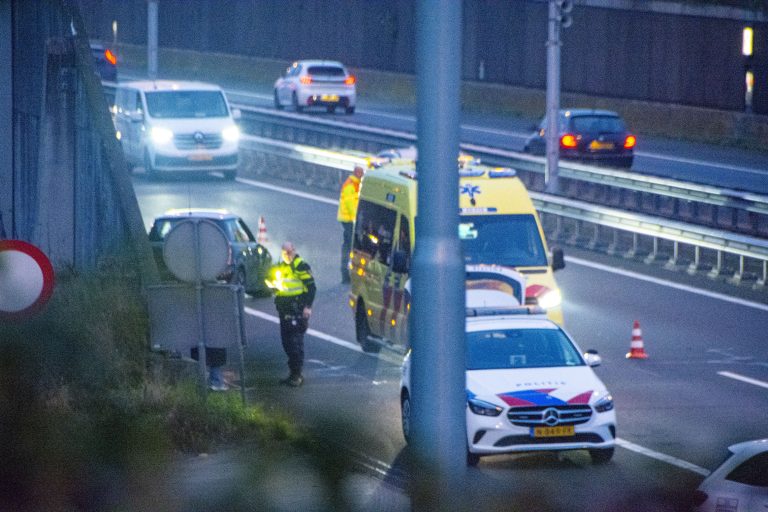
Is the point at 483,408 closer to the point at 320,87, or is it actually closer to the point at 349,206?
the point at 349,206

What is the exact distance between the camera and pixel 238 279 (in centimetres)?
2328

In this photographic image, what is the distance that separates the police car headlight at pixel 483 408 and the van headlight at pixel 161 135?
70.6 ft

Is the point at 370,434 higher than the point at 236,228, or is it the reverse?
the point at 370,434

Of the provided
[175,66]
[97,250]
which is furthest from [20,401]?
[175,66]

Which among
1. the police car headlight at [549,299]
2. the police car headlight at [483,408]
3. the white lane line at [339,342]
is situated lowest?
the white lane line at [339,342]

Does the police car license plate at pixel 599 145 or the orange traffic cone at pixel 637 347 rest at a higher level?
the police car license plate at pixel 599 145

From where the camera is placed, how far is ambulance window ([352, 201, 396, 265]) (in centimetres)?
1889

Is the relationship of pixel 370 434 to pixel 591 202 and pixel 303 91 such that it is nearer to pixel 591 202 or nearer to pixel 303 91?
pixel 591 202

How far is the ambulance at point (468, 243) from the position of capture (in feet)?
59.2

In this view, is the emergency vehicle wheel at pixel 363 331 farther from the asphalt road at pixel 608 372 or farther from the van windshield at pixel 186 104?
the van windshield at pixel 186 104

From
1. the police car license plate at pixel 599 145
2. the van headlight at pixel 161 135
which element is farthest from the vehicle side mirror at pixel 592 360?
the police car license plate at pixel 599 145

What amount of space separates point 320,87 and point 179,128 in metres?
16.6

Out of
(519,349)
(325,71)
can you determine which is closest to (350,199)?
(519,349)

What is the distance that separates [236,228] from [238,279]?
104 cm
